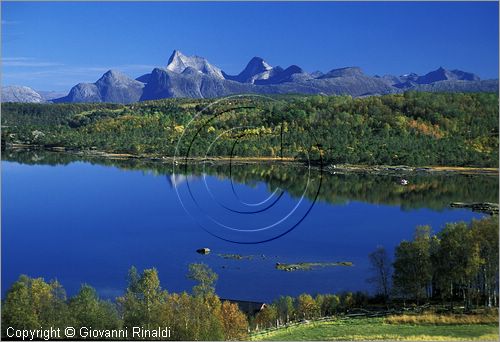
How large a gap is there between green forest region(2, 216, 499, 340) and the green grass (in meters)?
0.21

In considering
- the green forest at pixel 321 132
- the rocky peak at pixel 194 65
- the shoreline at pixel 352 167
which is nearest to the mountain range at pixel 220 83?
the rocky peak at pixel 194 65

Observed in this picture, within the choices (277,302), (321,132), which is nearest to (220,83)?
(321,132)

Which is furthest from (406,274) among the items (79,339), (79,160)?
(79,160)

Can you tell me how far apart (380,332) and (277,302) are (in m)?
1.64

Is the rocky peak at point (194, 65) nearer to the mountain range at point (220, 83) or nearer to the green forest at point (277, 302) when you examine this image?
the mountain range at point (220, 83)

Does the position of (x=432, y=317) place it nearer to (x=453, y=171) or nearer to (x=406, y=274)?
(x=406, y=274)

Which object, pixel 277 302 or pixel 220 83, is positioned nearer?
pixel 277 302

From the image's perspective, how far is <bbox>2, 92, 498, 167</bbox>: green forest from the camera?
15.8 meters

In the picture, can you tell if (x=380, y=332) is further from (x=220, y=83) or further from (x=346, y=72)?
(x=346, y=72)

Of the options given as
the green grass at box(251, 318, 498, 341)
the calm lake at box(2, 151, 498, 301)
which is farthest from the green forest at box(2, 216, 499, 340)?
the calm lake at box(2, 151, 498, 301)

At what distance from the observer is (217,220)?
415 inches

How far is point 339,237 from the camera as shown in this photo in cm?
1007

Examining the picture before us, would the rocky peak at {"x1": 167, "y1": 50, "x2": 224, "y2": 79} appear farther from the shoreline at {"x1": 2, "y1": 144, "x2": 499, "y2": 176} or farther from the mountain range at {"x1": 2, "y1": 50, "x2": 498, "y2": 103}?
the shoreline at {"x1": 2, "y1": 144, "x2": 499, "y2": 176}

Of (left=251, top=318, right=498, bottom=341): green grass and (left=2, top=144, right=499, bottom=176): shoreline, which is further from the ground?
(left=2, top=144, right=499, bottom=176): shoreline
